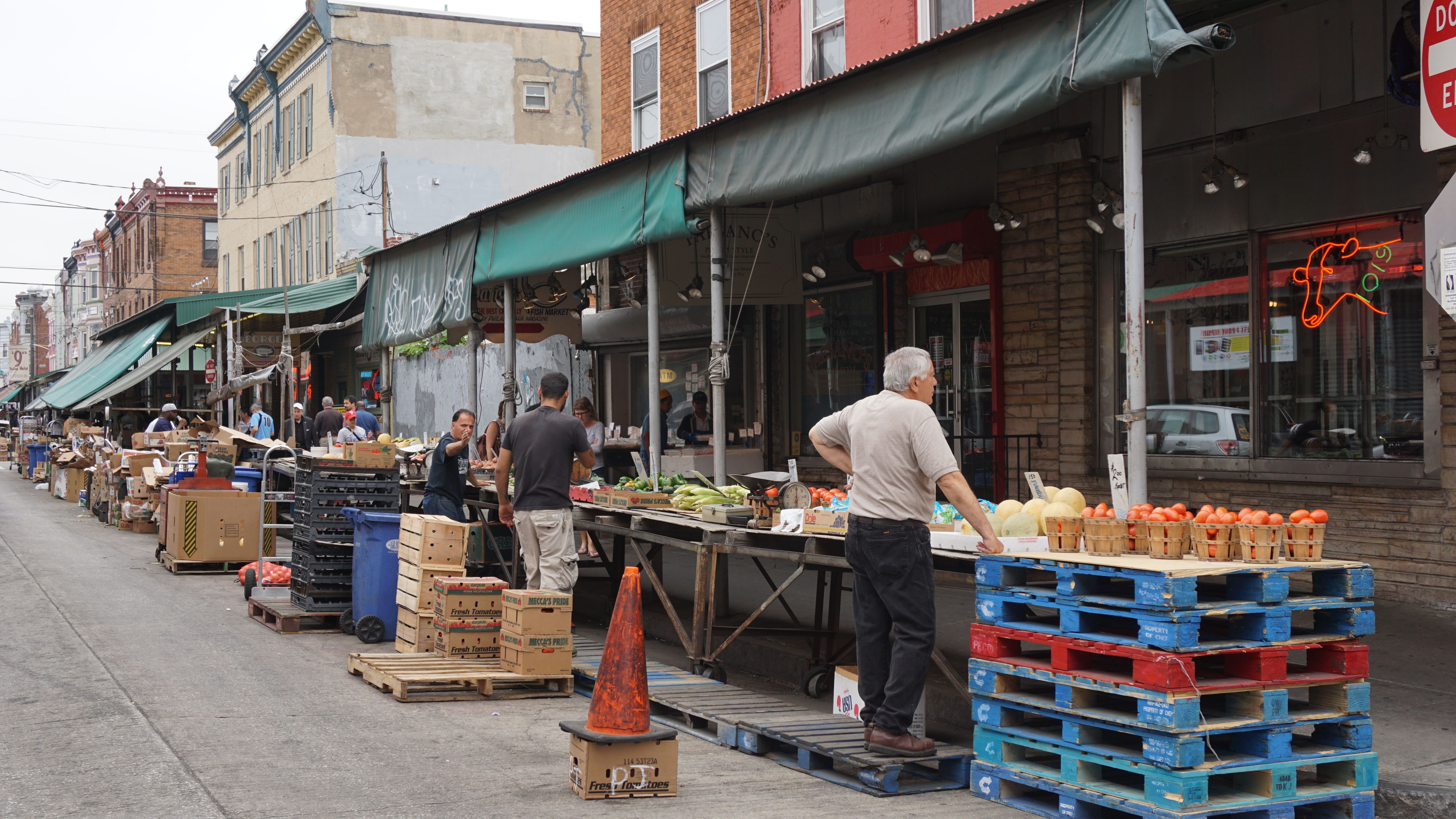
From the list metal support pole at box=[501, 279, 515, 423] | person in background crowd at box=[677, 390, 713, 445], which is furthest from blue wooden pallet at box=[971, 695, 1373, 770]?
person in background crowd at box=[677, 390, 713, 445]

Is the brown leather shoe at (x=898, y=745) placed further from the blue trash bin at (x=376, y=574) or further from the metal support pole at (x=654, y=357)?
the blue trash bin at (x=376, y=574)

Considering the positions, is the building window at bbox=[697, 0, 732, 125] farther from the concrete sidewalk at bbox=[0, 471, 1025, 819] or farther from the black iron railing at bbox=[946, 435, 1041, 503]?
the concrete sidewalk at bbox=[0, 471, 1025, 819]

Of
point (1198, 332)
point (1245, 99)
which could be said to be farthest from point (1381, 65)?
point (1198, 332)

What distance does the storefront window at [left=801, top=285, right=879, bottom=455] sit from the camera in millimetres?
15500

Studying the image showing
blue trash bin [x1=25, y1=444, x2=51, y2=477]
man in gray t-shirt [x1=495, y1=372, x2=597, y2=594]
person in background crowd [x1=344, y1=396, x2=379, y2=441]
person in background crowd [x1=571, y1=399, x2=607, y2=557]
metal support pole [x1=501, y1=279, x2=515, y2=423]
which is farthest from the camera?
blue trash bin [x1=25, y1=444, x2=51, y2=477]

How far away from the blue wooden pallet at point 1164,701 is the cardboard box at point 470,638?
4.27 metres

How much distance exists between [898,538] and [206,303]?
28211 mm

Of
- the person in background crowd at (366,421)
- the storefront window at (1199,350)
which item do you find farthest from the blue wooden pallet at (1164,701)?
the person in background crowd at (366,421)

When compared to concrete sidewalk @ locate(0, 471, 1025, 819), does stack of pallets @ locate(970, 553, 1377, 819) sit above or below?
above

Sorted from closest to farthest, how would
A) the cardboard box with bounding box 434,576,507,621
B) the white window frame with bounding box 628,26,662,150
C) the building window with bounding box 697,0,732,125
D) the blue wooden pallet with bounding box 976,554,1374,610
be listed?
the blue wooden pallet with bounding box 976,554,1374,610
the cardboard box with bounding box 434,576,507,621
the building window with bounding box 697,0,732,125
the white window frame with bounding box 628,26,662,150

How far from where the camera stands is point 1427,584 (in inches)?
372

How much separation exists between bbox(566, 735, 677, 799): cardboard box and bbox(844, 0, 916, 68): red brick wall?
34.7ft

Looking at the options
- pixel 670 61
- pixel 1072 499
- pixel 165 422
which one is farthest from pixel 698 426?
pixel 165 422

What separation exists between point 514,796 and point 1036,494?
3461mm
